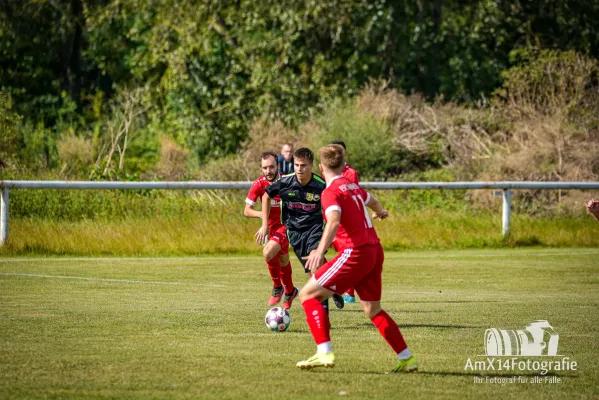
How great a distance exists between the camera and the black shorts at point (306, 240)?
10.7 metres

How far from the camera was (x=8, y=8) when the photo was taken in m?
38.8

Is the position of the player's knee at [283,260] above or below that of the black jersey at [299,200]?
below

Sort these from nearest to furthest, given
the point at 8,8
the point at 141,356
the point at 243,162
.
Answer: the point at 141,356 < the point at 243,162 < the point at 8,8

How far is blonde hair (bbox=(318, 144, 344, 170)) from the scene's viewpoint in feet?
24.5

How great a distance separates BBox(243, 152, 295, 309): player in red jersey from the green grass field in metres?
0.32

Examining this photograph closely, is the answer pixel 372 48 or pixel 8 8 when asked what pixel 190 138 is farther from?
pixel 8 8

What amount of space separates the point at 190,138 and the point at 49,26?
1310cm

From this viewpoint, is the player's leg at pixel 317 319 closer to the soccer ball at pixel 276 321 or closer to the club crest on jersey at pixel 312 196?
the soccer ball at pixel 276 321

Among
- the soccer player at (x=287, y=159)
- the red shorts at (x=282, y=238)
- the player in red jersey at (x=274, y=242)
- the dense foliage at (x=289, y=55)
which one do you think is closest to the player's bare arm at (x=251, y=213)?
the player in red jersey at (x=274, y=242)

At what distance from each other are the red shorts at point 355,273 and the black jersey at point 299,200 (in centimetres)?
311

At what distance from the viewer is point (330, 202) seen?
735 centimetres

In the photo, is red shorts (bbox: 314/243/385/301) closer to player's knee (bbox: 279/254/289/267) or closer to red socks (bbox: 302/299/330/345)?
red socks (bbox: 302/299/330/345)

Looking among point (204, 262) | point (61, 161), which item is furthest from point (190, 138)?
point (204, 262)

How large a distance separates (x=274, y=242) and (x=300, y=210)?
77 centimetres
